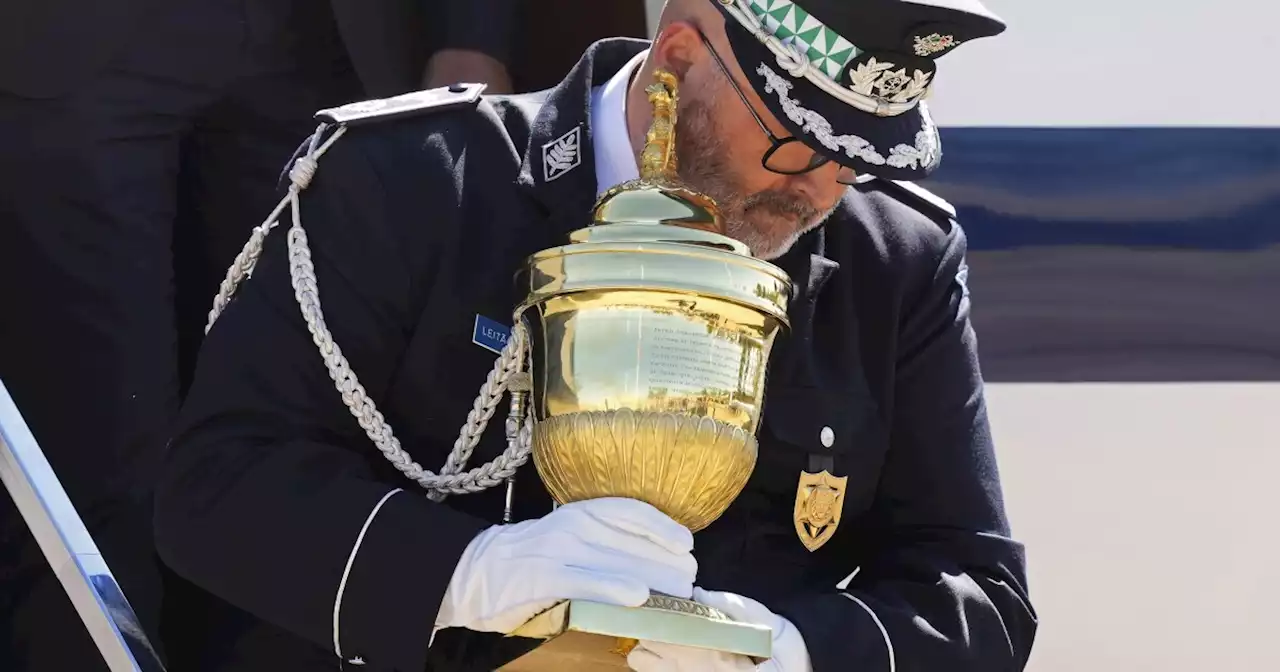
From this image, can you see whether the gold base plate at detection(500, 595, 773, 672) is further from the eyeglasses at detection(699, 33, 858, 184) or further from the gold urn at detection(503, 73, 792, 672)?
the eyeglasses at detection(699, 33, 858, 184)

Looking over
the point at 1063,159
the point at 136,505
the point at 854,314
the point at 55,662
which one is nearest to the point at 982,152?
the point at 1063,159

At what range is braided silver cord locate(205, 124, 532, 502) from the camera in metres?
1.58

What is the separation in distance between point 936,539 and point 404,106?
73cm

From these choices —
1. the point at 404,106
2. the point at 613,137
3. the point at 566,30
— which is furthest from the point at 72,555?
the point at 566,30

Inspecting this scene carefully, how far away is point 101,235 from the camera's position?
219 centimetres

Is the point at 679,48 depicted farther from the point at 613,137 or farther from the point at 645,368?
the point at 645,368

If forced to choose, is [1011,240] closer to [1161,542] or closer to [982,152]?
[982,152]

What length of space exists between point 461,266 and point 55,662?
2.83 feet

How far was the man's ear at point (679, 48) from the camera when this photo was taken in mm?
1701

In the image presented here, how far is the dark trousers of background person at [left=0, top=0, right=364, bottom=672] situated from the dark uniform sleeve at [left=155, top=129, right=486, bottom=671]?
618 millimetres

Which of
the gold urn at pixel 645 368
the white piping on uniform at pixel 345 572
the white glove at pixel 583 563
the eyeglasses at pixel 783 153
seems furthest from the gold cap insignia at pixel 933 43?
the white piping on uniform at pixel 345 572

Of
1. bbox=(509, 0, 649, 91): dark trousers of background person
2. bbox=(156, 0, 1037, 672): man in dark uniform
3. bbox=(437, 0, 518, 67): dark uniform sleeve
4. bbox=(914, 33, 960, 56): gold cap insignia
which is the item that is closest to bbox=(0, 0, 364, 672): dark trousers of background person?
bbox=(437, 0, 518, 67): dark uniform sleeve

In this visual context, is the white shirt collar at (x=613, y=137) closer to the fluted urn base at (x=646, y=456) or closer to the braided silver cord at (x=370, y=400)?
the braided silver cord at (x=370, y=400)

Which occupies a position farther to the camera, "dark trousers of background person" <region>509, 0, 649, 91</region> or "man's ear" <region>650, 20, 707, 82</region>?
"dark trousers of background person" <region>509, 0, 649, 91</region>
